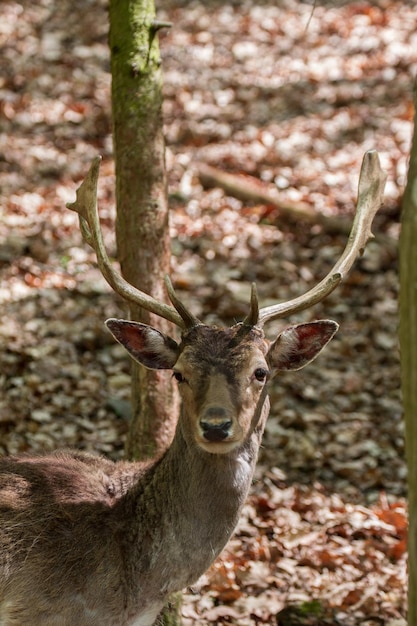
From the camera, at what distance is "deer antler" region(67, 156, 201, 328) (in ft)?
17.3

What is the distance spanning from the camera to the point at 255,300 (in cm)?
504

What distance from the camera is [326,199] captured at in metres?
10.7

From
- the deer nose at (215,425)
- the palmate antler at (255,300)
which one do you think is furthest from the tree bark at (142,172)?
the deer nose at (215,425)

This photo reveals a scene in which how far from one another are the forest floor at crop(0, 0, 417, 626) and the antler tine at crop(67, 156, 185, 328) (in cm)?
155

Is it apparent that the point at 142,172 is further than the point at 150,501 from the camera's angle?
Yes

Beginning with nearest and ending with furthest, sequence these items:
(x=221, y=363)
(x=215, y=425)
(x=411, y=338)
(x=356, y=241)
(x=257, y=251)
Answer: (x=411, y=338)
(x=215, y=425)
(x=221, y=363)
(x=356, y=241)
(x=257, y=251)

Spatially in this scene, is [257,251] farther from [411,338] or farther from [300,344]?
[411,338]

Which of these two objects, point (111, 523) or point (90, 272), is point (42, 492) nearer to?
point (111, 523)

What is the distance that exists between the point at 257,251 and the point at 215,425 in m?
5.50

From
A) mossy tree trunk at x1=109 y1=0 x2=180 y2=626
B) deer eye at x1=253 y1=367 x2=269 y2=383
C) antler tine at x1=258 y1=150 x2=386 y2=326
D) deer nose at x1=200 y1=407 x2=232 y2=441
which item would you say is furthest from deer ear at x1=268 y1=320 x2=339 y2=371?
mossy tree trunk at x1=109 y1=0 x2=180 y2=626

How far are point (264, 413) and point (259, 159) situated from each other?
257 inches

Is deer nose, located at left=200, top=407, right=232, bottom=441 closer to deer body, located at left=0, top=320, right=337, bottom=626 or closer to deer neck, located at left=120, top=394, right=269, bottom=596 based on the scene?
deer body, located at left=0, top=320, right=337, bottom=626

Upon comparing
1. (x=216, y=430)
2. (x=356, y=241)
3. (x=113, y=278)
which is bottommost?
(x=216, y=430)

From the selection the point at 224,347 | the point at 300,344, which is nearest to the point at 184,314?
the point at 224,347
